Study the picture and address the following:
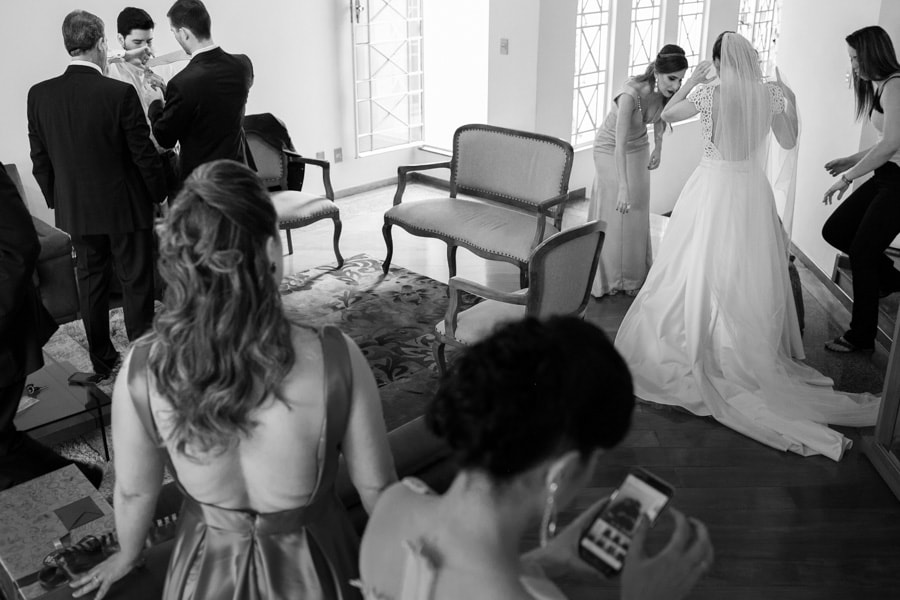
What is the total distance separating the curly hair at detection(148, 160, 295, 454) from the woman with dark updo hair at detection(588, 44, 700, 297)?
3908mm

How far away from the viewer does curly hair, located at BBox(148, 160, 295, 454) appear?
137cm

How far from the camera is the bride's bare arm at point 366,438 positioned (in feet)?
4.95

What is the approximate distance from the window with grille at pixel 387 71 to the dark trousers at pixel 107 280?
348 cm

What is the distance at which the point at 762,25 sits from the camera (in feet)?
32.9

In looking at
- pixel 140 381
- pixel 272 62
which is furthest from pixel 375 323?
pixel 140 381

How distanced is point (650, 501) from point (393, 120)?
6927mm

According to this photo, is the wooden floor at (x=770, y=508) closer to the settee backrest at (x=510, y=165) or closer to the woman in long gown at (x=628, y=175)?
the woman in long gown at (x=628, y=175)

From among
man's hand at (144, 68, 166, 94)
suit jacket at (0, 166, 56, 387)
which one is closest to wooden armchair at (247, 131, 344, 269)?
man's hand at (144, 68, 166, 94)

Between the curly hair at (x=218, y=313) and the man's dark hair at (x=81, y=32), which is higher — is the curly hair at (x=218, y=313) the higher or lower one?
the lower one

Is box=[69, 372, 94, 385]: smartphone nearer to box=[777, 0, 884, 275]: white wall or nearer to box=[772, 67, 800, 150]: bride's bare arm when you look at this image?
box=[772, 67, 800, 150]: bride's bare arm

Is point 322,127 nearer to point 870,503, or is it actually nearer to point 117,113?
point 117,113

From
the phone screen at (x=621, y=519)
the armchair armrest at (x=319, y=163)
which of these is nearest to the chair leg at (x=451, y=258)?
the armchair armrest at (x=319, y=163)

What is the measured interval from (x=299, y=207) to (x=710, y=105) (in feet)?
8.65

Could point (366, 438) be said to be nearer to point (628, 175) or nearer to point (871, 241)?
point (871, 241)
